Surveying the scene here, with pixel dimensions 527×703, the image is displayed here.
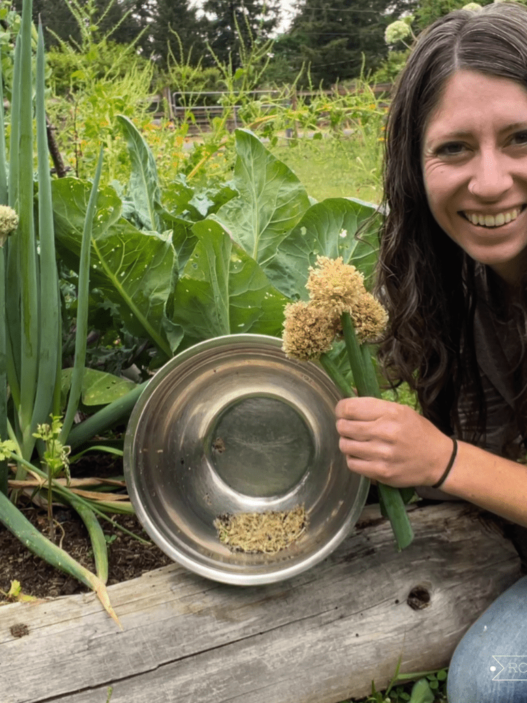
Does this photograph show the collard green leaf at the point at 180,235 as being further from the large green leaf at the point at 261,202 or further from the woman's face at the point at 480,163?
the woman's face at the point at 480,163

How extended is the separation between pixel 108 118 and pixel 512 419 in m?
1.57

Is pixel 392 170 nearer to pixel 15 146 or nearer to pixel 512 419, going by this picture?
pixel 512 419

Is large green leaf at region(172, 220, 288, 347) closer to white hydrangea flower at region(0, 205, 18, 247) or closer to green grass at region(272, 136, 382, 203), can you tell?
white hydrangea flower at region(0, 205, 18, 247)

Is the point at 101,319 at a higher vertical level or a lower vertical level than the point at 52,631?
higher

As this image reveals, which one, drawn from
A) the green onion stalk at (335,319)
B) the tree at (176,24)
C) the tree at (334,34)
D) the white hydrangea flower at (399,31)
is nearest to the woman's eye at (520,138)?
the green onion stalk at (335,319)

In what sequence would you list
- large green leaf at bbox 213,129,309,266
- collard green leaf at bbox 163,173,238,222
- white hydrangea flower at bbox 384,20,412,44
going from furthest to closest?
white hydrangea flower at bbox 384,20,412,44 → collard green leaf at bbox 163,173,238,222 → large green leaf at bbox 213,129,309,266

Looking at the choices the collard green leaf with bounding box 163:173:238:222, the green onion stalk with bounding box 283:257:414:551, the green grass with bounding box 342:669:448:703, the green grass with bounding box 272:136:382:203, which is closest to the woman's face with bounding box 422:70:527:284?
the green onion stalk with bounding box 283:257:414:551

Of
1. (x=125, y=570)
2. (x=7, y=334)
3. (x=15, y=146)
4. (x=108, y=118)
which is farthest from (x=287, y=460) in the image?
(x=108, y=118)

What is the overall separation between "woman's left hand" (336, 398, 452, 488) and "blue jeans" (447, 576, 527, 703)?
37cm

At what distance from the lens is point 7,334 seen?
1324mm

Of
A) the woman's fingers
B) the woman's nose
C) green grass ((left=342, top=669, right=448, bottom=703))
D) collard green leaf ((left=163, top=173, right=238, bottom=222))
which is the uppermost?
the woman's nose

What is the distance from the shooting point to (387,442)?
102cm

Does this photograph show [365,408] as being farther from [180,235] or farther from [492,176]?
[180,235]

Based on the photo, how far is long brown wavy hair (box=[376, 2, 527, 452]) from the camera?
1.08 m
